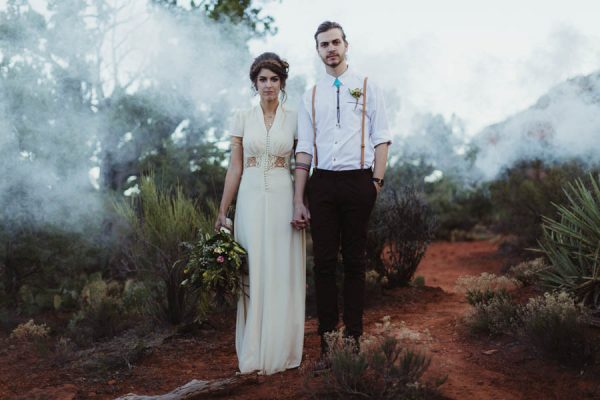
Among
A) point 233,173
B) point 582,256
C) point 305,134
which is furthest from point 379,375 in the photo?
point 582,256

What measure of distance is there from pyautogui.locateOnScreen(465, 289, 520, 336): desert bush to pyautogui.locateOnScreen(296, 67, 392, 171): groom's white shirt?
1909mm

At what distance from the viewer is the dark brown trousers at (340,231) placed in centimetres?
408

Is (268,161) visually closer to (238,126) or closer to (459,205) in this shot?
(238,126)

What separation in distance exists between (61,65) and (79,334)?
4786 millimetres

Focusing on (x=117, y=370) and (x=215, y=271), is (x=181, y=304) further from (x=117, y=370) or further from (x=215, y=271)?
(x=215, y=271)

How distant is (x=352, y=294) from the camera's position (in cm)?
424

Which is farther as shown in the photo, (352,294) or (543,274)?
(543,274)

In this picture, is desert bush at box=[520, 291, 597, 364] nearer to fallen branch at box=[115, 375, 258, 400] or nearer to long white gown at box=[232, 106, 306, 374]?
long white gown at box=[232, 106, 306, 374]

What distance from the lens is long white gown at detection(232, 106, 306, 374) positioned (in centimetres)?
436

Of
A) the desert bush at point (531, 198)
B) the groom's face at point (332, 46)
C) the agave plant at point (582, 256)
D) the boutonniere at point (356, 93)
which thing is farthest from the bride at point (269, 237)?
the desert bush at point (531, 198)

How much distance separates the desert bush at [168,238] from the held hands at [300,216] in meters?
1.83

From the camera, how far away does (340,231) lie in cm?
427

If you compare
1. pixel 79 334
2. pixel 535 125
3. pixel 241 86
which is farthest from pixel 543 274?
pixel 535 125

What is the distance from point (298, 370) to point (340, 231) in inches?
38.6
